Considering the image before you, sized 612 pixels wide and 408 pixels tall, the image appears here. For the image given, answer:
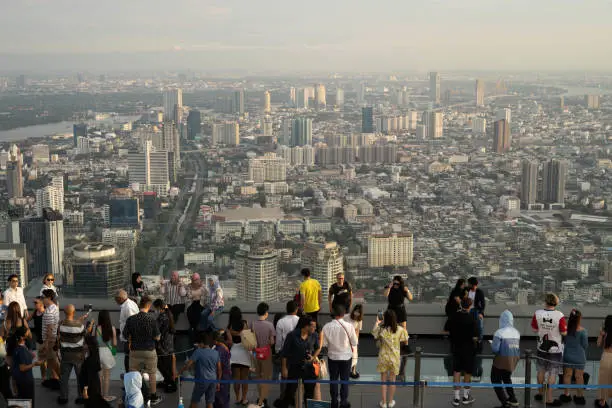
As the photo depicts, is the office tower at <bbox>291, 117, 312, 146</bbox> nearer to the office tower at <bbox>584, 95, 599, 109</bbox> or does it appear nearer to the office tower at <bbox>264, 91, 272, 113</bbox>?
the office tower at <bbox>264, 91, 272, 113</bbox>

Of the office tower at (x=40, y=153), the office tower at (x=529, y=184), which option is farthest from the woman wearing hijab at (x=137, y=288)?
the office tower at (x=40, y=153)

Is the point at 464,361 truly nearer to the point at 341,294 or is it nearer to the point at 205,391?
the point at 341,294

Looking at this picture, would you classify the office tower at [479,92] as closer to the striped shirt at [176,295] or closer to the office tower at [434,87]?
the office tower at [434,87]

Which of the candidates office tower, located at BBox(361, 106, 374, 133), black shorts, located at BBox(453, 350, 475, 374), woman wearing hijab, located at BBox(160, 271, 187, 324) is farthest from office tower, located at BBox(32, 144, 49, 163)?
black shorts, located at BBox(453, 350, 475, 374)

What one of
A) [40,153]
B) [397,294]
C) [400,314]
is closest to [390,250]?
[397,294]

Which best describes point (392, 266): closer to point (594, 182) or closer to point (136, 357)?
point (136, 357)

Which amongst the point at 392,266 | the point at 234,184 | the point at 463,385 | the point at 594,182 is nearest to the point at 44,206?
the point at 234,184
